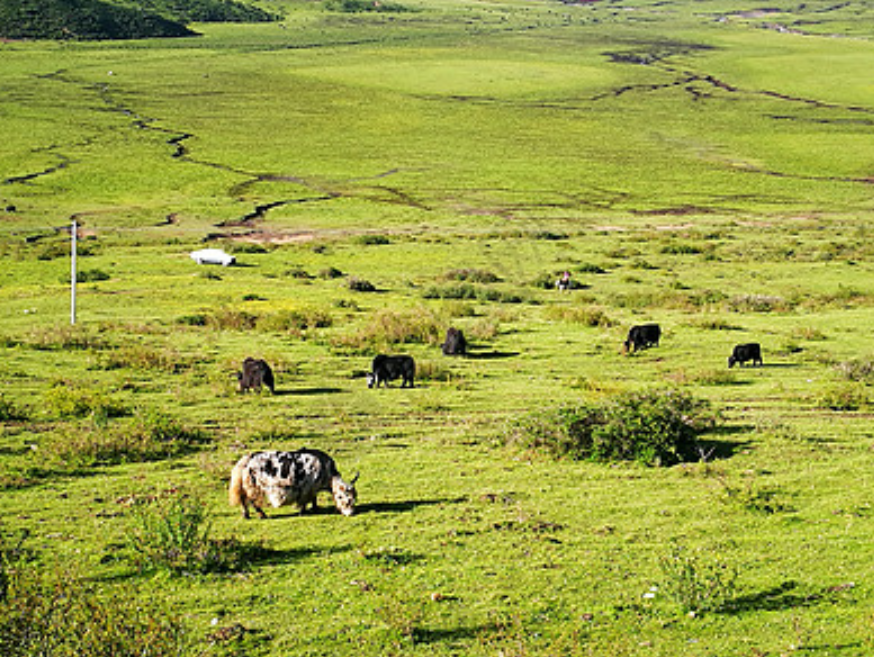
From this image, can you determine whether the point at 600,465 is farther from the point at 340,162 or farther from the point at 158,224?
the point at 340,162

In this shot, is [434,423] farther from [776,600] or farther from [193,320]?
[193,320]

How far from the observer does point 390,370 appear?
80.0 feet

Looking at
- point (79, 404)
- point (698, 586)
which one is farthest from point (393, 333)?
point (698, 586)

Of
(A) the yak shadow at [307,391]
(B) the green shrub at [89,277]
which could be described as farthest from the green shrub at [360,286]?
(A) the yak shadow at [307,391]

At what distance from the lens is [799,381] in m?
24.8

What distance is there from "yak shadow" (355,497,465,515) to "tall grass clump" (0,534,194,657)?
423cm

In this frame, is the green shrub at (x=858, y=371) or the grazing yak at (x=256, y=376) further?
the green shrub at (x=858, y=371)

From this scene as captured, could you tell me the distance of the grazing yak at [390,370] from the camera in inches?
956

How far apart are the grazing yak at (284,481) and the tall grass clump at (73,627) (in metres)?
3.15

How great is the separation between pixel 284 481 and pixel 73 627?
474 centimetres

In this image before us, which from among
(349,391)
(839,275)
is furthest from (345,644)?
(839,275)

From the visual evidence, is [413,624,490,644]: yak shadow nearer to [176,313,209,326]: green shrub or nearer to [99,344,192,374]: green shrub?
[99,344,192,374]: green shrub

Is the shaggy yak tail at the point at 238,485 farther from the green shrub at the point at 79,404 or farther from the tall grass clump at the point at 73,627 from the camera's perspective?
the green shrub at the point at 79,404

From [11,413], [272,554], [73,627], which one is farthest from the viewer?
[11,413]
